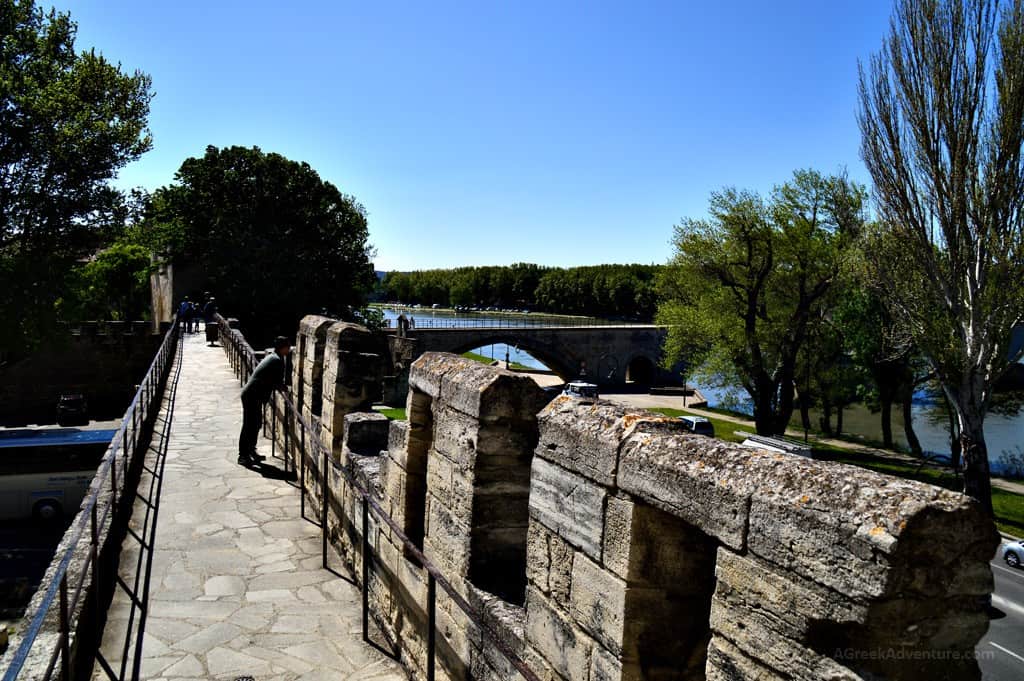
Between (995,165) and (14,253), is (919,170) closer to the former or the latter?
(995,165)

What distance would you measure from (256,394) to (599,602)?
6.69 meters

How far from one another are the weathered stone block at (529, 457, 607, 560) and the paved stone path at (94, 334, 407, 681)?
2.06m

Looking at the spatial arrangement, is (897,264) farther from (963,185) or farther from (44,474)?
(44,474)

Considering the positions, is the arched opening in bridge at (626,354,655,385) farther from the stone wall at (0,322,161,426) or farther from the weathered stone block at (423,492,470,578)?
the weathered stone block at (423,492,470,578)

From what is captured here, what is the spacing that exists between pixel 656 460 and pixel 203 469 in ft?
23.9

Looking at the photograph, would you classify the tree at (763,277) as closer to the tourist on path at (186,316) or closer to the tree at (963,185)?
the tree at (963,185)

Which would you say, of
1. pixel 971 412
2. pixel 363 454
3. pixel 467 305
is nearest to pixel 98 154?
pixel 363 454

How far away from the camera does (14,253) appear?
21047 mm

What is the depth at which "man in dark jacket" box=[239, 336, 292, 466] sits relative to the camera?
8531 mm

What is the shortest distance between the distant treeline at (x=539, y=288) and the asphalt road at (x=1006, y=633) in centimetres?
6314

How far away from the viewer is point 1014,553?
1495cm

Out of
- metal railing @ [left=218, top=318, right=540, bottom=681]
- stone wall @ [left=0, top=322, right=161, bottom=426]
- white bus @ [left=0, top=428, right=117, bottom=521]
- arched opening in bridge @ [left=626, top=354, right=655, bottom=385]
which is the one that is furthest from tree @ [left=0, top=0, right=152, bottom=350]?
arched opening in bridge @ [left=626, top=354, right=655, bottom=385]

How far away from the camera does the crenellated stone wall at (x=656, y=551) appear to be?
6.09ft

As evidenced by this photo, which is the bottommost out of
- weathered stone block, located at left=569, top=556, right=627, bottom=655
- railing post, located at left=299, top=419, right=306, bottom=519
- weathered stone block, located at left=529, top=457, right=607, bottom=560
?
railing post, located at left=299, top=419, right=306, bottom=519
